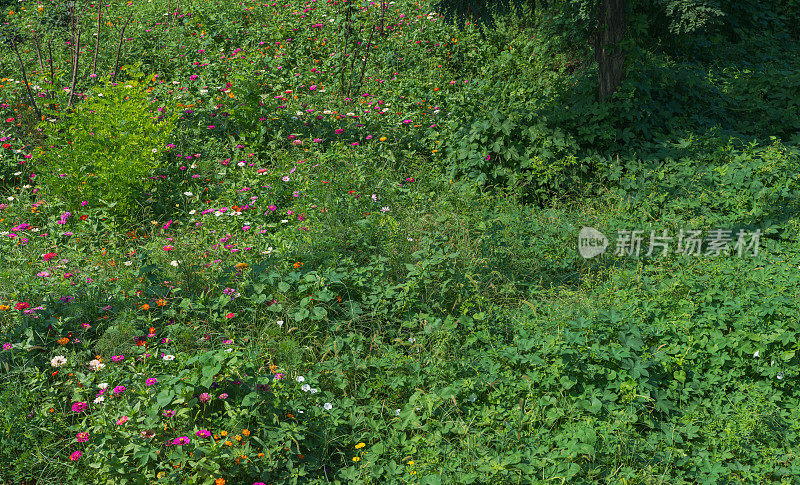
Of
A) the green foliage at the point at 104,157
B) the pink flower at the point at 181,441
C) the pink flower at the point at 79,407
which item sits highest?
the green foliage at the point at 104,157

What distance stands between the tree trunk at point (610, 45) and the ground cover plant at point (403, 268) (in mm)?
116

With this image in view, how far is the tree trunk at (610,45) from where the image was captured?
20.5 feet

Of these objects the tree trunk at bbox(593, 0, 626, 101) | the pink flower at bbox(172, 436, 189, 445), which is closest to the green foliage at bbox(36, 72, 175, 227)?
the pink flower at bbox(172, 436, 189, 445)

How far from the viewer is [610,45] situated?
630cm

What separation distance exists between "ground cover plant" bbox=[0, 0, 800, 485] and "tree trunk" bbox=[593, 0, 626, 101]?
0.38 feet

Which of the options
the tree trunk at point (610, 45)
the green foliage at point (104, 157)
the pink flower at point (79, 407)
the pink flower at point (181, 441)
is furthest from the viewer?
the tree trunk at point (610, 45)

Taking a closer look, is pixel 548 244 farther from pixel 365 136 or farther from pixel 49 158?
pixel 49 158

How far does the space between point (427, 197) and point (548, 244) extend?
1.25 metres

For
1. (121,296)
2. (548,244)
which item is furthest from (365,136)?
(121,296)

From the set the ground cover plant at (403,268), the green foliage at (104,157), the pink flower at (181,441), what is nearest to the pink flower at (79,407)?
the ground cover plant at (403,268)

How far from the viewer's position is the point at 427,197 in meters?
5.69

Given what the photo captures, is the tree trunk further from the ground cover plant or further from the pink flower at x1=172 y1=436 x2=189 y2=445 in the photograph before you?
the pink flower at x1=172 y1=436 x2=189 y2=445

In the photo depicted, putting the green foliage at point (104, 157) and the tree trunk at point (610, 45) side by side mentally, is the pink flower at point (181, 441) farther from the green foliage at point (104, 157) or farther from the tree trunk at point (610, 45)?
the tree trunk at point (610, 45)

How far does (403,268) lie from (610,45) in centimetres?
353
